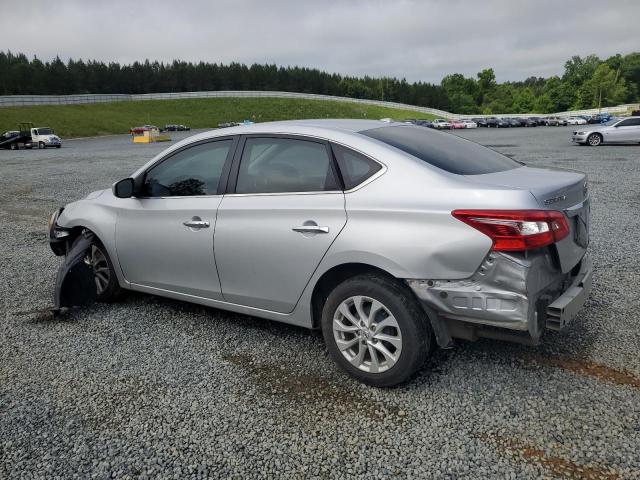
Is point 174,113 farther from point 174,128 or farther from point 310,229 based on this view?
point 310,229

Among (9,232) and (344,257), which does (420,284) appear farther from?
(9,232)

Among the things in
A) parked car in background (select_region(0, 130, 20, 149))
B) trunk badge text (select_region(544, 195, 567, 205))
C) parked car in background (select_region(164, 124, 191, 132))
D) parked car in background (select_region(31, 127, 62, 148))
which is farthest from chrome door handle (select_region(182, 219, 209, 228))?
parked car in background (select_region(164, 124, 191, 132))

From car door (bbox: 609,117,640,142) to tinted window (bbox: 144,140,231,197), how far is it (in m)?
24.3

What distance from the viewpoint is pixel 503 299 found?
2.76m

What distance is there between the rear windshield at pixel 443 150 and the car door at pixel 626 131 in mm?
23083

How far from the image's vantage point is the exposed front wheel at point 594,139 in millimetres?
23719

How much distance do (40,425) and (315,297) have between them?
1.81 metres

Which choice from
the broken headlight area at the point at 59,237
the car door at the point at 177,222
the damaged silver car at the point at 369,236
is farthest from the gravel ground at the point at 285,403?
the broken headlight area at the point at 59,237

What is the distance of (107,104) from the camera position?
8256cm

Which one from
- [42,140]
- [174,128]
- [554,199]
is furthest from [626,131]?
[174,128]

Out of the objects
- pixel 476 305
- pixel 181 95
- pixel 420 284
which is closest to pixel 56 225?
pixel 420 284

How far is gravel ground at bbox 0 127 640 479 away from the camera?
2.56 meters

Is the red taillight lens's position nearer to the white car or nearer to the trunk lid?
the trunk lid

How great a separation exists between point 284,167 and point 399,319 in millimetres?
1368
